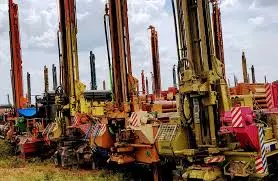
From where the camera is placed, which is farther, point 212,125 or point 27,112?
point 27,112

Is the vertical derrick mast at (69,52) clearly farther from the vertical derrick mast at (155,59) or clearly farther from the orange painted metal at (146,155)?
the vertical derrick mast at (155,59)

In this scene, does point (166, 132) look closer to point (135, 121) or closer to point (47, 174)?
point (135, 121)

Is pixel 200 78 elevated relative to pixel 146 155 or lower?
elevated

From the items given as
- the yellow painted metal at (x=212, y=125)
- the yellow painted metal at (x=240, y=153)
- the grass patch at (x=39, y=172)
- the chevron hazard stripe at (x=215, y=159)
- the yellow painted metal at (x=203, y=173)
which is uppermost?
the yellow painted metal at (x=212, y=125)

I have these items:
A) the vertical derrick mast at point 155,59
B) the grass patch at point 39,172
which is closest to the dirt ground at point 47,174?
the grass patch at point 39,172

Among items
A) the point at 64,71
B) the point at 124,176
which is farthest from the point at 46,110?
the point at 124,176

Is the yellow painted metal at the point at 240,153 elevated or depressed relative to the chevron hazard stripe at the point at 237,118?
depressed

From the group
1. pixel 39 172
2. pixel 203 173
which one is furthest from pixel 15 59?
pixel 203 173

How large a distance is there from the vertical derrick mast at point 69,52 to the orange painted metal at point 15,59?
5121 millimetres

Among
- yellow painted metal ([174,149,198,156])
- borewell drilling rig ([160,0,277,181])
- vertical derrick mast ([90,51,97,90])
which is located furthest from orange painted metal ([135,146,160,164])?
vertical derrick mast ([90,51,97,90])

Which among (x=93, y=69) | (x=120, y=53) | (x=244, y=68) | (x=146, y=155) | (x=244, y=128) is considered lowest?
(x=146, y=155)

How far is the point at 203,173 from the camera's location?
732 centimetres

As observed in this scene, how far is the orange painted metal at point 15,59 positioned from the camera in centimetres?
1889

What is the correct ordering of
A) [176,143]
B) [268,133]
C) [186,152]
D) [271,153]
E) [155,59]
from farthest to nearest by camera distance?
[155,59] < [176,143] < [268,133] < [186,152] < [271,153]
